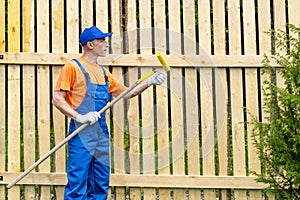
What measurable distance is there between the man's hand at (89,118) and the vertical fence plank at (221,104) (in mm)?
1425

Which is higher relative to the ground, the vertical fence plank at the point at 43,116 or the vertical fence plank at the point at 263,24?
the vertical fence plank at the point at 263,24

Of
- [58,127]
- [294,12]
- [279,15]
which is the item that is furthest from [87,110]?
[294,12]

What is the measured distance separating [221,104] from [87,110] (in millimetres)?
1382

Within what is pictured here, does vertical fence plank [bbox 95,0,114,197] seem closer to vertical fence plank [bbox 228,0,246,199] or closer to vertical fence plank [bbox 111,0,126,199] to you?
vertical fence plank [bbox 111,0,126,199]

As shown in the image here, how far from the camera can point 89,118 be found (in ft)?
13.3

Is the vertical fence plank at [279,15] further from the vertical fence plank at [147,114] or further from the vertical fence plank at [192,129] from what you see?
the vertical fence plank at [147,114]

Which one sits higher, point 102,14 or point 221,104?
point 102,14

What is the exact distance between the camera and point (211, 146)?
5.26m

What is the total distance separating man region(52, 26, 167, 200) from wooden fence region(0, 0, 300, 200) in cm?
75

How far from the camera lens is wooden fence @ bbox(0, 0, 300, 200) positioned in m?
5.14

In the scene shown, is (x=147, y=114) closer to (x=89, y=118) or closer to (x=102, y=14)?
(x=102, y=14)

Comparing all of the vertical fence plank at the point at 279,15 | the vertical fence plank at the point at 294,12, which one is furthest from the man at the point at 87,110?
the vertical fence plank at the point at 294,12

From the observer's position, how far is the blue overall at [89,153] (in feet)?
13.9

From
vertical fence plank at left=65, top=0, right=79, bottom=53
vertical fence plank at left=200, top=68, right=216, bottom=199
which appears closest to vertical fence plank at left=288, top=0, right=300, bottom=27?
Result: vertical fence plank at left=200, top=68, right=216, bottom=199
